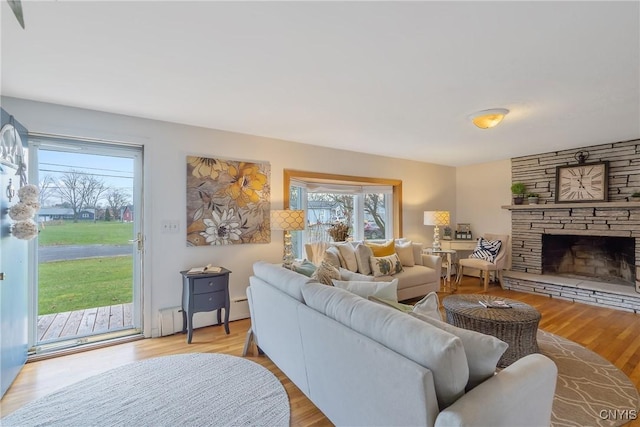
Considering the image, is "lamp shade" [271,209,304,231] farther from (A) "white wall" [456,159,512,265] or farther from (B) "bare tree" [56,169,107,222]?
(A) "white wall" [456,159,512,265]

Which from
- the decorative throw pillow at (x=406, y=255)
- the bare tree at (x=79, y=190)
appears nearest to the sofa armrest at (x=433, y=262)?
the decorative throw pillow at (x=406, y=255)

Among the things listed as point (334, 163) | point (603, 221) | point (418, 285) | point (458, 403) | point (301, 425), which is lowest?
point (301, 425)

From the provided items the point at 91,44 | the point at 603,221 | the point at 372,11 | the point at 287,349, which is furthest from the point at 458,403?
the point at 603,221

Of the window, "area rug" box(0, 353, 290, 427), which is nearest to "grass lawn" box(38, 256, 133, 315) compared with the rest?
"area rug" box(0, 353, 290, 427)

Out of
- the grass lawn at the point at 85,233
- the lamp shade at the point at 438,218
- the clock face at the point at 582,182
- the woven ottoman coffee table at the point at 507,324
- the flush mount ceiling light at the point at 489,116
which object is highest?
the flush mount ceiling light at the point at 489,116

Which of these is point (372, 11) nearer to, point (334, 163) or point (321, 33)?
point (321, 33)

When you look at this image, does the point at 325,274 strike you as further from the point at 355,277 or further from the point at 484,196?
the point at 484,196

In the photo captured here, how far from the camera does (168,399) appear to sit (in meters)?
1.99

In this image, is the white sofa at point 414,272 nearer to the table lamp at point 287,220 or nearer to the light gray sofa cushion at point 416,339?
the table lamp at point 287,220

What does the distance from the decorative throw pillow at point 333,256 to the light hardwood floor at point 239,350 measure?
3.88ft

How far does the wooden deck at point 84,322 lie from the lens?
283 cm

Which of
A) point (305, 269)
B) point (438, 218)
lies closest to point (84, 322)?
point (305, 269)

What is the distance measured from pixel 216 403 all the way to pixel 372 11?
2.48 metres

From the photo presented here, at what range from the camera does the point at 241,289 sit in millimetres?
3568
